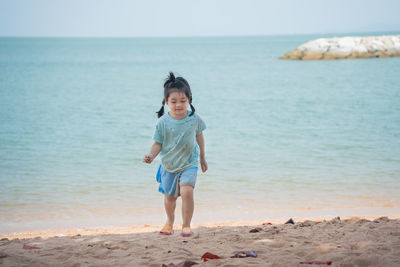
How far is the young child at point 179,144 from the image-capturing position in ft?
13.7

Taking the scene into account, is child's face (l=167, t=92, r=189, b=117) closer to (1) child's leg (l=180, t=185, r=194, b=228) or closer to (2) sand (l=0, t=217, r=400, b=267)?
(1) child's leg (l=180, t=185, r=194, b=228)

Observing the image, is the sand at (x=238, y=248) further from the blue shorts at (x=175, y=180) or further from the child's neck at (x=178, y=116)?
the child's neck at (x=178, y=116)

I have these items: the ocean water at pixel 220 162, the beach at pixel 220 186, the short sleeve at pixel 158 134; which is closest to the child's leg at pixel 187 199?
the beach at pixel 220 186

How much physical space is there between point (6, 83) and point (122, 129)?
20.9 meters

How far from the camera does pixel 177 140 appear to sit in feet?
13.8

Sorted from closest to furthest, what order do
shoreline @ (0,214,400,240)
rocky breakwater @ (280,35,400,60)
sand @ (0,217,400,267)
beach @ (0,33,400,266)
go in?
sand @ (0,217,400,267)
beach @ (0,33,400,266)
shoreline @ (0,214,400,240)
rocky breakwater @ (280,35,400,60)

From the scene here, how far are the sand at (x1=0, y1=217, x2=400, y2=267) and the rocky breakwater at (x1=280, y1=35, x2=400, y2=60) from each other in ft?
165

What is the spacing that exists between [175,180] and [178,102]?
2.41 ft

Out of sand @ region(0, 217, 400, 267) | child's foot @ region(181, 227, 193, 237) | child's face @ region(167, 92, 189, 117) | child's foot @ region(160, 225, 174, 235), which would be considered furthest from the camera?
child's foot @ region(160, 225, 174, 235)

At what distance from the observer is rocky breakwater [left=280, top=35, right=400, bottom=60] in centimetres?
5128

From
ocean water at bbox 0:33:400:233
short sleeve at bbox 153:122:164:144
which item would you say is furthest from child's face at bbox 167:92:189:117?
ocean water at bbox 0:33:400:233

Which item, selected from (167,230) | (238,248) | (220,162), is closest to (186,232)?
(167,230)

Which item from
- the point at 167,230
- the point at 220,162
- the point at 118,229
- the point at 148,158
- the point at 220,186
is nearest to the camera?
the point at 148,158

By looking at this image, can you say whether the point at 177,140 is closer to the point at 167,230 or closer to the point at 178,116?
the point at 178,116
